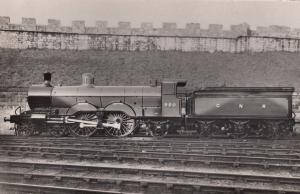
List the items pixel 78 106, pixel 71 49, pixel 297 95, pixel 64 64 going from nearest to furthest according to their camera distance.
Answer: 1. pixel 78 106
2. pixel 297 95
3. pixel 64 64
4. pixel 71 49

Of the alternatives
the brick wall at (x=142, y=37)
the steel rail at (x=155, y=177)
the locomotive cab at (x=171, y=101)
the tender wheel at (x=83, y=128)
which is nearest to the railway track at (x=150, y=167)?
the steel rail at (x=155, y=177)

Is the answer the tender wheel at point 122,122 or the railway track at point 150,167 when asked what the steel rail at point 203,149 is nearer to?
the railway track at point 150,167

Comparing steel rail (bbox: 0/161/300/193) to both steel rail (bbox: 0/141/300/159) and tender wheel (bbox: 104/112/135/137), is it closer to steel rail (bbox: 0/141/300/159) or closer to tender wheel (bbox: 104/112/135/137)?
steel rail (bbox: 0/141/300/159)

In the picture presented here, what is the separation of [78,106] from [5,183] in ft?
24.2

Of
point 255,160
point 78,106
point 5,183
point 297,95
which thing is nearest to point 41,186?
point 5,183

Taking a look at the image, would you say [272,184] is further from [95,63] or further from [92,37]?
[92,37]

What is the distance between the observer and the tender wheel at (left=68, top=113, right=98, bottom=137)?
49.7 feet

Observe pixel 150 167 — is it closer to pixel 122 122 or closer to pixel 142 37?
pixel 122 122

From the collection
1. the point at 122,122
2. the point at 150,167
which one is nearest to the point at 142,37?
the point at 122,122

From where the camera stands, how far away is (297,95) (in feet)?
76.7

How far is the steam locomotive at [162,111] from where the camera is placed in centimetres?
1459

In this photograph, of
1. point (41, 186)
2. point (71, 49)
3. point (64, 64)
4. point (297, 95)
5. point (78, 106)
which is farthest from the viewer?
point (71, 49)

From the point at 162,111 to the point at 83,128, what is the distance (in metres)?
3.41

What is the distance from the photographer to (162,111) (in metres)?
14.9
